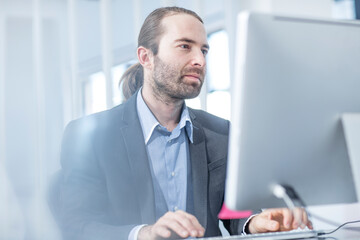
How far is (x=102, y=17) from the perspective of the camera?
2100 millimetres

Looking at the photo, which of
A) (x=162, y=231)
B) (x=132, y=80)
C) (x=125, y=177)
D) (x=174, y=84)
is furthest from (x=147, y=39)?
(x=162, y=231)

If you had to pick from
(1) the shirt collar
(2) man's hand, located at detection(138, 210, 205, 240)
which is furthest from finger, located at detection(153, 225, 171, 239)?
(1) the shirt collar

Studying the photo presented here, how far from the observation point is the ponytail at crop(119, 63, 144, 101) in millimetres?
1979

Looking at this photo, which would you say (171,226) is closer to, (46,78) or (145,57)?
(145,57)

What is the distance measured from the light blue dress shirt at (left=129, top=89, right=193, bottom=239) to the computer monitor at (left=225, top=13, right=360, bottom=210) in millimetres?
844

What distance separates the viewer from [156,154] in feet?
5.42

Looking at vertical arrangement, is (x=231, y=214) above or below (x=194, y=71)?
below

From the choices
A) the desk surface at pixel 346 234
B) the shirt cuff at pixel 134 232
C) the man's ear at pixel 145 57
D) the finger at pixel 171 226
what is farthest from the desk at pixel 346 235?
the man's ear at pixel 145 57

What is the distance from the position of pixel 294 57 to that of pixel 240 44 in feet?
0.38

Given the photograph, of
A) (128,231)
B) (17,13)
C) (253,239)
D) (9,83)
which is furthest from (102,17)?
(253,239)

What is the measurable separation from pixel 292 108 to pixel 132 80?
1.34m

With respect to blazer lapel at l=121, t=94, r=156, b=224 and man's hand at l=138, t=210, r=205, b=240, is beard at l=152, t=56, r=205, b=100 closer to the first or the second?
blazer lapel at l=121, t=94, r=156, b=224

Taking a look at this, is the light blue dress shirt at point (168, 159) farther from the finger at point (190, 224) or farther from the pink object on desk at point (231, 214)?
the finger at point (190, 224)

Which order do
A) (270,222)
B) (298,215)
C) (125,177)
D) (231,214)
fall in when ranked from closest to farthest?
(298,215) < (270,222) < (231,214) < (125,177)
